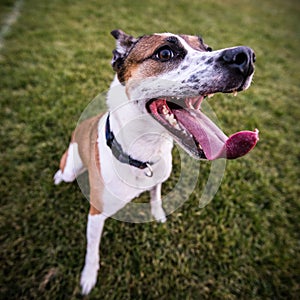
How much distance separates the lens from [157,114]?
A: 1.57 meters

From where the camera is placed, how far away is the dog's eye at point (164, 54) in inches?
62.8

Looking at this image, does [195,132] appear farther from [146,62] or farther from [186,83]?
[146,62]

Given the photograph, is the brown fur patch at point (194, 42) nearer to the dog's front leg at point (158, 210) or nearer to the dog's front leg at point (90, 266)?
the dog's front leg at point (158, 210)

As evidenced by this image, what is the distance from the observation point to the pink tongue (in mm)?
1398

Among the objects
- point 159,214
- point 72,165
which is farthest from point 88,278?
point 72,165

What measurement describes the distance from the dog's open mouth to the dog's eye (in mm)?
286

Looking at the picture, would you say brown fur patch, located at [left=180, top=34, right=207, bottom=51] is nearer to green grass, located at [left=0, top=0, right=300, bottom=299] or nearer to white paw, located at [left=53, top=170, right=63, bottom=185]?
green grass, located at [left=0, top=0, right=300, bottom=299]

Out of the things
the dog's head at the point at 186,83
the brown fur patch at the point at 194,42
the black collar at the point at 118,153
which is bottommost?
the black collar at the point at 118,153

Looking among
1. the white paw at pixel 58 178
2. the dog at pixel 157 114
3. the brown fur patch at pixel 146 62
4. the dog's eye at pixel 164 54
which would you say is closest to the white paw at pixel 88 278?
the dog at pixel 157 114

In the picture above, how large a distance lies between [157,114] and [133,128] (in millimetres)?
195

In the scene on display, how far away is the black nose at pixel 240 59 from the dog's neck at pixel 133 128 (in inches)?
22.8

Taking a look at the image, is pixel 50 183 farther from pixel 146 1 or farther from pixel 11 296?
pixel 146 1

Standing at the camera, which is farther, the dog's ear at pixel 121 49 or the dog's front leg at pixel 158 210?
the dog's front leg at pixel 158 210

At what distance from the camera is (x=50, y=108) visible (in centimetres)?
362
